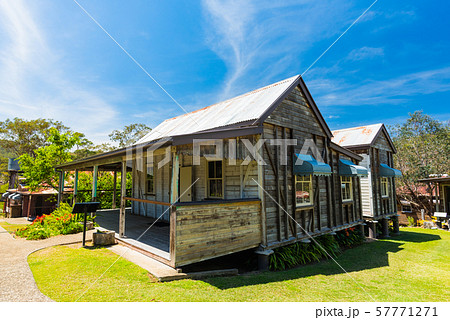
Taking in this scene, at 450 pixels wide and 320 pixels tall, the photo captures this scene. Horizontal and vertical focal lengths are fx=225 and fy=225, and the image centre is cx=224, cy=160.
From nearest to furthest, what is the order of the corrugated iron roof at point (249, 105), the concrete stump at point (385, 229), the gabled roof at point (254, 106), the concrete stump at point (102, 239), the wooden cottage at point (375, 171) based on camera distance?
the concrete stump at point (102, 239), the gabled roof at point (254, 106), the corrugated iron roof at point (249, 105), the wooden cottage at point (375, 171), the concrete stump at point (385, 229)

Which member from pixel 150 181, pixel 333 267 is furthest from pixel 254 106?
pixel 150 181

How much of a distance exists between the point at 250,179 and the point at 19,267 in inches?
246

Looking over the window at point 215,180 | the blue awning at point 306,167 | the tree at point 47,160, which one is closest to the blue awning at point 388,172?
the blue awning at point 306,167

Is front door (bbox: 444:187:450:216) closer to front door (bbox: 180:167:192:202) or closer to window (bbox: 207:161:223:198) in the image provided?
window (bbox: 207:161:223:198)

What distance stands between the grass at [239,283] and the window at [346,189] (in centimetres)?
375

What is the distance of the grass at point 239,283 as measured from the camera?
416 cm

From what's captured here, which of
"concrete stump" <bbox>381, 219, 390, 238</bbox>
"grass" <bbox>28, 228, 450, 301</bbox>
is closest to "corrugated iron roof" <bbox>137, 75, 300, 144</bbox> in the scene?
"grass" <bbox>28, 228, 450, 301</bbox>

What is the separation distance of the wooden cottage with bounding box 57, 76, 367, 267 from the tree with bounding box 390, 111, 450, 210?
55.1 feet

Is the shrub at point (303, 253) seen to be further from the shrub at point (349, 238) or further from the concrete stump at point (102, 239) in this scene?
the concrete stump at point (102, 239)

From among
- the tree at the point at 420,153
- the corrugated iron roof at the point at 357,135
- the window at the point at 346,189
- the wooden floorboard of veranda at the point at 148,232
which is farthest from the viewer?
the tree at the point at 420,153

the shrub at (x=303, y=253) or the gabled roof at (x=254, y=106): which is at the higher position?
the gabled roof at (x=254, y=106)

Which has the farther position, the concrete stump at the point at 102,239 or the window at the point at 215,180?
the window at the point at 215,180

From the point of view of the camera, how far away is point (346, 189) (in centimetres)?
1122

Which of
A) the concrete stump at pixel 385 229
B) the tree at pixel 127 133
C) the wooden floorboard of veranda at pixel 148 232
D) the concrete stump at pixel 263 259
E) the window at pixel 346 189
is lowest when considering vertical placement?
the concrete stump at pixel 385 229
